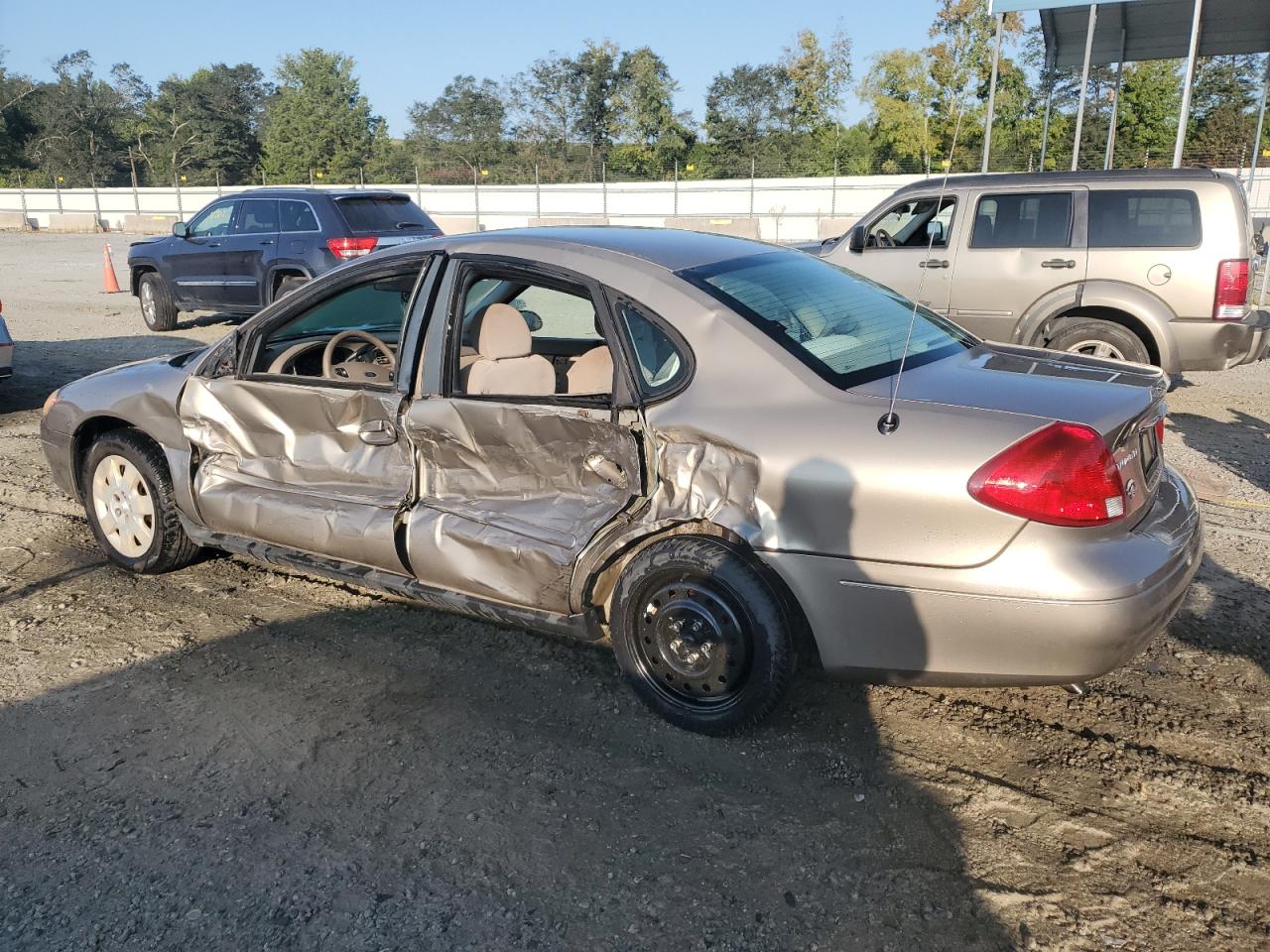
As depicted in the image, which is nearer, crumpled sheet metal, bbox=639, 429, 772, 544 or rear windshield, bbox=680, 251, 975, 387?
crumpled sheet metal, bbox=639, 429, 772, 544

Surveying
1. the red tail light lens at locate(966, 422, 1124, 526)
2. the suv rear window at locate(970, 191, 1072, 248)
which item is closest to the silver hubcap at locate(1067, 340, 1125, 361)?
the suv rear window at locate(970, 191, 1072, 248)

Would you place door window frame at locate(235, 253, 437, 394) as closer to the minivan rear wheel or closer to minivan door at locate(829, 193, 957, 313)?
minivan door at locate(829, 193, 957, 313)

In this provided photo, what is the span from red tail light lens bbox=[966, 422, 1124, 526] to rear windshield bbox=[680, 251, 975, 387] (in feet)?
1.84

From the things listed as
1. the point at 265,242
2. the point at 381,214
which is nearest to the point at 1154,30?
the point at 381,214

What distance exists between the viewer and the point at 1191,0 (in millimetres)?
15445

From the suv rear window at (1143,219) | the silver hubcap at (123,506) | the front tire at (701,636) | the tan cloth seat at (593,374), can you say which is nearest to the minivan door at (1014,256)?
the suv rear window at (1143,219)

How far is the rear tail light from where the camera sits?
7613mm

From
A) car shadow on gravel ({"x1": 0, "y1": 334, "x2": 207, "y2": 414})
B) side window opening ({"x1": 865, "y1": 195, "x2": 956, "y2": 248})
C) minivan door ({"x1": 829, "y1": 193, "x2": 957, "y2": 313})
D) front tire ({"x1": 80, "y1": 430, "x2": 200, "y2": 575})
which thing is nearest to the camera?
front tire ({"x1": 80, "y1": 430, "x2": 200, "y2": 575})

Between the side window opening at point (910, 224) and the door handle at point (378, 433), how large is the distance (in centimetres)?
641

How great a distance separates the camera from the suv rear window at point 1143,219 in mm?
7766

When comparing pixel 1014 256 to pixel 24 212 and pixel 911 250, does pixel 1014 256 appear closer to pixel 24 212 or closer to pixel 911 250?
pixel 911 250

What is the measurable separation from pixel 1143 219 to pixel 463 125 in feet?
244

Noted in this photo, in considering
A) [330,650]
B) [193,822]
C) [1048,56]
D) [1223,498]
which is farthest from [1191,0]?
[193,822]

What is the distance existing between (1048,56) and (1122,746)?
17998 millimetres
